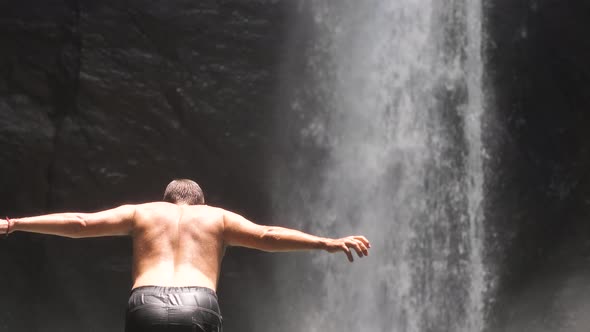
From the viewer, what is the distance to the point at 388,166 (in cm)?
1184

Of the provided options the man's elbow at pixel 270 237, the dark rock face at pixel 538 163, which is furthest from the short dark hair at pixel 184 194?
the dark rock face at pixel 538 163

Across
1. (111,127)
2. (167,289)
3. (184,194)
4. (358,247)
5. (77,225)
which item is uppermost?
(111,127)

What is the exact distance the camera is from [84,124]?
11.1 meters

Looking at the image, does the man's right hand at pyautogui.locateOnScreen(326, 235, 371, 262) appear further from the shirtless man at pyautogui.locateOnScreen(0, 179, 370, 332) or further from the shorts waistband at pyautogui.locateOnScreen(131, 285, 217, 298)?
the shorts waistband at pyautogui.locateOnScreen(131, 285, 217, 298)

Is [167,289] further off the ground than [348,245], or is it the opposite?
[348,245]

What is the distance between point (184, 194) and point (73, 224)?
61 centimetres

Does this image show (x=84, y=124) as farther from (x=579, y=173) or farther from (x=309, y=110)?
(x=579, y=173)

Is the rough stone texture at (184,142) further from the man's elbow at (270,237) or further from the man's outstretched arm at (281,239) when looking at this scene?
the man's elbow at (270,237)

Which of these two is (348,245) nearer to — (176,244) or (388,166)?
(176,244)

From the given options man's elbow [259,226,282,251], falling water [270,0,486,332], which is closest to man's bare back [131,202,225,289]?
man's elbow [259,226,282,251]

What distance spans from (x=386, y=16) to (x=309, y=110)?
2030 millimetres

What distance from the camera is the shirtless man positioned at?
3480mm

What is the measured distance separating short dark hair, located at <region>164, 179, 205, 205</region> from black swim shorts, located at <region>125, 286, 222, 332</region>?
0.57 m

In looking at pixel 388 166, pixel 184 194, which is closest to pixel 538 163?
pixel 388 166
